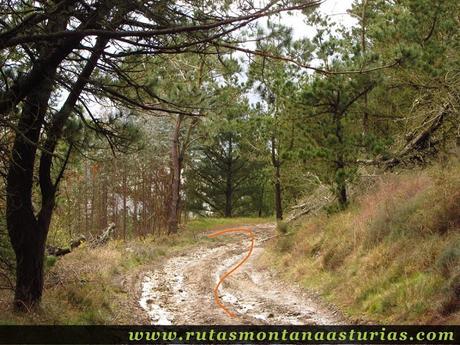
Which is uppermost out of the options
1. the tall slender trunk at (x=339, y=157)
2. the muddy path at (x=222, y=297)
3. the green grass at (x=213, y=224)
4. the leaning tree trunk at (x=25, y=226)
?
the tall slender trunk at (x=339, y=157)

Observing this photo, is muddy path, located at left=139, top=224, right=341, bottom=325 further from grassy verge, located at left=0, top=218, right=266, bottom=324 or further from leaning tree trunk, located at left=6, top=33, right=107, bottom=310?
leaning tree trunk, located at left=6, top=33, right=107, bottom=310

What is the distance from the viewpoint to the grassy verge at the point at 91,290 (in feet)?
22.6

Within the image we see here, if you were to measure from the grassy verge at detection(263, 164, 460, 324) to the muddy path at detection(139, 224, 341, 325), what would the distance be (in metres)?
0.51

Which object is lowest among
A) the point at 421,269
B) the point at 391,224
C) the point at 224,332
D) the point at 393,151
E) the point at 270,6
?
the point at 224,332

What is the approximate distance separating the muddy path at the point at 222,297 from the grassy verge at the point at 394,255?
507mm

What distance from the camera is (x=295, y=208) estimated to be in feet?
56.3

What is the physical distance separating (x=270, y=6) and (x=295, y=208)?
12.2 m

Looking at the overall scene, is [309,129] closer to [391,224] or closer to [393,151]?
[393,151]

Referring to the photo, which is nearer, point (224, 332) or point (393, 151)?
point (224, 332)

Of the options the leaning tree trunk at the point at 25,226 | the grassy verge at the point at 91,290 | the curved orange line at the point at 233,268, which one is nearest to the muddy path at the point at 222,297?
the curved orange line at the point at 233,268

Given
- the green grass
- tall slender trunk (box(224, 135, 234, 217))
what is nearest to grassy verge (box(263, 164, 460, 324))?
the green grass

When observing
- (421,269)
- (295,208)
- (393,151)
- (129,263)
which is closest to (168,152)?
(295,208)

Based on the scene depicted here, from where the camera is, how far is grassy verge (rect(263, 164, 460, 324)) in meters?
6.61

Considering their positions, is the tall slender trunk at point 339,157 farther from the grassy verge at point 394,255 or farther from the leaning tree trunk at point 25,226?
the leaning tree trunk at point 25,226
